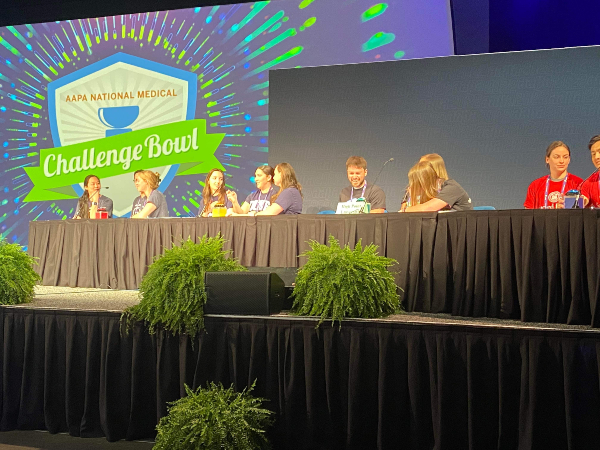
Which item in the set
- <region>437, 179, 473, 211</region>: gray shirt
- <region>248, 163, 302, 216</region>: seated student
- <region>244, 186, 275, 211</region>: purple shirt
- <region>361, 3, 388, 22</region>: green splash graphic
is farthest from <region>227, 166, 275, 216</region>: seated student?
<region>361, 3, 388, 22</region>: green splash graphic

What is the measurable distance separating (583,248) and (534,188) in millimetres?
2010

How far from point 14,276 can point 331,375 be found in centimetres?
183

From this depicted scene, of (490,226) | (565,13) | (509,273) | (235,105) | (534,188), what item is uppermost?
(565,13)

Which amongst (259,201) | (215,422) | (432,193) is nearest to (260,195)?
(259,201)

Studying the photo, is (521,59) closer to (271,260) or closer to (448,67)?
(448,67)

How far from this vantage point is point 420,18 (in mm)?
5492

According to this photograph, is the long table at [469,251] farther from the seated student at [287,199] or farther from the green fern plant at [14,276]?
the green fern plant at [14,276]

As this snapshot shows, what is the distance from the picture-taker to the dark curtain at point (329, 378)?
2.27 metres

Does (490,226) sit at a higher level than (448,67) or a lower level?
lower

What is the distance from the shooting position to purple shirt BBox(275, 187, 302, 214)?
14.2ft

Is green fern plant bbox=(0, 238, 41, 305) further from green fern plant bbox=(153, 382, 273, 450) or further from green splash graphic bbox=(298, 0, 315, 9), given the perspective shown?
green splash graphic bbox=(298, 0, 315, 9)

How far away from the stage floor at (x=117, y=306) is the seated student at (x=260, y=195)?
1062 mm

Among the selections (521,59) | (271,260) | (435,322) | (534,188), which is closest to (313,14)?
(521,59)

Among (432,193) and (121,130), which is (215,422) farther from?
(121,130)
